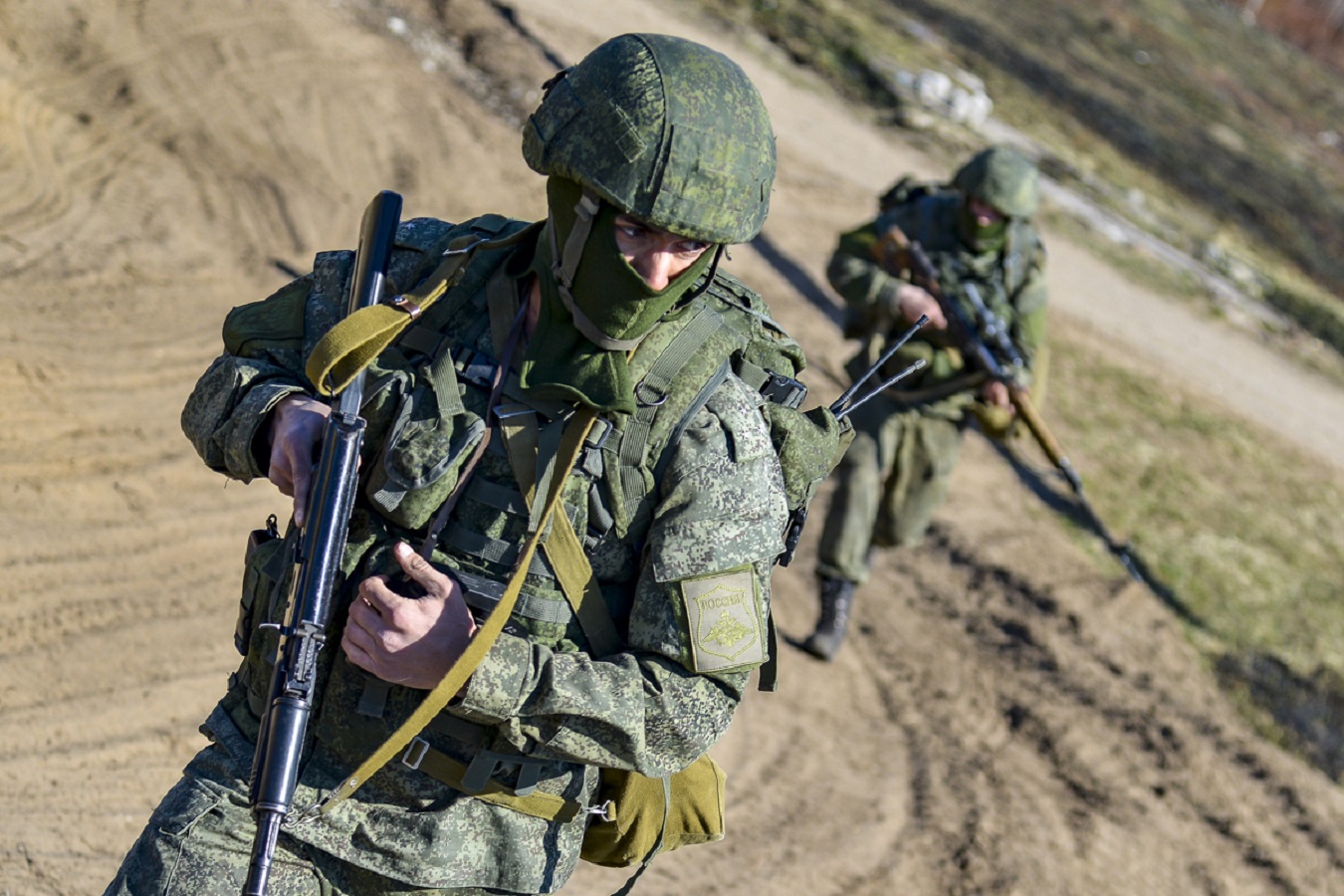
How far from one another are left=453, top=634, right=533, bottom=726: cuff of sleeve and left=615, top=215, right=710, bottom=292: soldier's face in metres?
0.76

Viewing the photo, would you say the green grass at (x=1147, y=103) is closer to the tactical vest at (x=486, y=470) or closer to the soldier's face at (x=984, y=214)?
the soldier's face at (x=984, y=214)

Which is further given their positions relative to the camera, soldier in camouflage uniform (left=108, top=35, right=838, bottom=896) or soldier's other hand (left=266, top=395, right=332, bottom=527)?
soldier's other hand (left=266, top=395, right=332, bottom=527)

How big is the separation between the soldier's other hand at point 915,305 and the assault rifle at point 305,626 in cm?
482

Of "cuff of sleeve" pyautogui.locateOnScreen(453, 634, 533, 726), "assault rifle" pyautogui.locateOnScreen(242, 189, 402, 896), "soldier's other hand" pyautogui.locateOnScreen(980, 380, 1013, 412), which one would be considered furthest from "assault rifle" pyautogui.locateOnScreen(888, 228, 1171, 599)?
"cuff of sleeve" pyautogui.locateOnScreen(453, 634, 533, 726)

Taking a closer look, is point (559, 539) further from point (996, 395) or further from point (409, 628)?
point (996, 395)

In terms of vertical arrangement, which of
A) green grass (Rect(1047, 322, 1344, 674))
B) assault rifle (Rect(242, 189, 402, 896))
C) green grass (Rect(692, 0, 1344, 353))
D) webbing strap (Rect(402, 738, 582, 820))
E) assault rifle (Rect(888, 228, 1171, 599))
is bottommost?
green grass (Rect(692, 0, 1344, 353))

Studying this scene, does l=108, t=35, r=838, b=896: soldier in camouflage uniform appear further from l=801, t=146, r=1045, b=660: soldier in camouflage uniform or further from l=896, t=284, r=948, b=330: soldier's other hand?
Result: l=801, t=146, r=1045, b=660: soldier in camouflage uniform

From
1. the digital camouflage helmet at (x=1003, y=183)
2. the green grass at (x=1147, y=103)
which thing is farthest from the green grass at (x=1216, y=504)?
the green grass at (x=1147, y=103)

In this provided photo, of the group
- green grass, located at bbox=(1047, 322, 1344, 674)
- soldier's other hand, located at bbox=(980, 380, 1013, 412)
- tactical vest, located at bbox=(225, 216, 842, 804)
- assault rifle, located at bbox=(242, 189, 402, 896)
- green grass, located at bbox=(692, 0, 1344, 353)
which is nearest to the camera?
assault rifle, located at bbox=(242, 189, 402, 896)

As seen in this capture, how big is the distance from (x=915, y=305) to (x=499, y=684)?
16.6 ft

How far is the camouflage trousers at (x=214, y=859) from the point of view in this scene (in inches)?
115

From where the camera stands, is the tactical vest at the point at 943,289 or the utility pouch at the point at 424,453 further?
the tactical vest at the point at 943,289

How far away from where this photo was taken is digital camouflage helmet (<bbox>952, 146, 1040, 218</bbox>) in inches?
293

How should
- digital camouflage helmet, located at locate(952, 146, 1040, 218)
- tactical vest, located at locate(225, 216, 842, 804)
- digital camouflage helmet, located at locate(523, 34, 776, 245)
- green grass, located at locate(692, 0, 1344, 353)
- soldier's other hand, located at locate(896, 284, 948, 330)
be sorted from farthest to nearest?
1. green grass, located at locate(692, 0, 1344, 353)
2. digital camouflage helmet, located at locate(952, 146, 1040, 218)
3. soldier's other hand, located at locate(896, 284, 948, 330)
4. tactical vest, located at locate(225, 216, 842, 804)
5. digital camouflage helmet, located at locate(523, 34, 776, 245)
